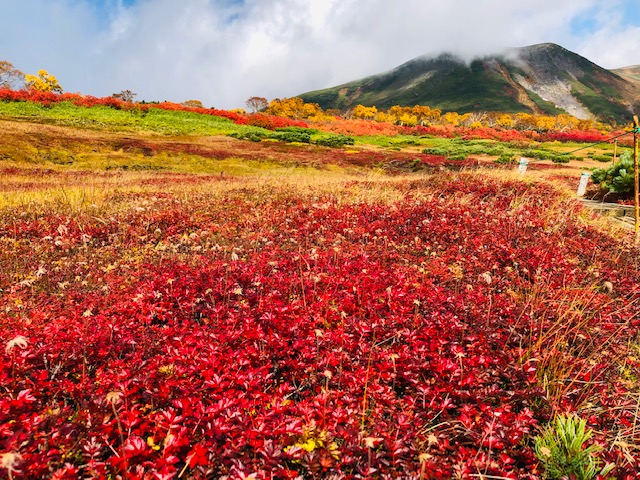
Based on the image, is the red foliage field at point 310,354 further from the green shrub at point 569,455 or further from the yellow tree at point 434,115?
the yellow tree at point 434,115

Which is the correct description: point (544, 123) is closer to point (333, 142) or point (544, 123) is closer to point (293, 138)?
point (333, 142)

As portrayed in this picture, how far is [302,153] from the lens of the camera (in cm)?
3020

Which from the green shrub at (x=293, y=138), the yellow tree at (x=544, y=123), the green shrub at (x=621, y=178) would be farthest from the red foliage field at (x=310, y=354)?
the yellow tree at (x=544, y=123)

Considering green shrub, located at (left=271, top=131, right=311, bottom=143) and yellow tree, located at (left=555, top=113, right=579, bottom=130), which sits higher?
yellow tree, located at (left=555, top=113, right=579, bottom=130)

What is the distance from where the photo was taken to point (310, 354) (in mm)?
2807

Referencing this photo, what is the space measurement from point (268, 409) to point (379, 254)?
3363 millimetres

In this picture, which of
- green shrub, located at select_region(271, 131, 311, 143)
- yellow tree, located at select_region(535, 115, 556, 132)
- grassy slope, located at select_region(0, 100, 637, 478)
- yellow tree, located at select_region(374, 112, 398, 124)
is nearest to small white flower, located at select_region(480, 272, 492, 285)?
grassy slope, located at select_region(0, 100, 637, 478)

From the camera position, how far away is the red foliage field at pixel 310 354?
1901 millimetres

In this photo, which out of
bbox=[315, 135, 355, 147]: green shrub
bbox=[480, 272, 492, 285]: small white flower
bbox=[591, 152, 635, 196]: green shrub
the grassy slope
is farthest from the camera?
bbox=[315, 135, 355, 147]: green shrub

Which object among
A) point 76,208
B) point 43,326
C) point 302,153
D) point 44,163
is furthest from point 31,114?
point 43,326

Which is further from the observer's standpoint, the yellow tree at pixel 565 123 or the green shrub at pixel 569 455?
the yellow tree at pixel 565 123

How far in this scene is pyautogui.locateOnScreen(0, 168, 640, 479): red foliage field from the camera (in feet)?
6.24

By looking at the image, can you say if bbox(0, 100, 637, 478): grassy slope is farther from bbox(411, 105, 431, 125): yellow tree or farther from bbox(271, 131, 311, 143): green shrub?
bbox(411, 105, 431, 125): yellow tree

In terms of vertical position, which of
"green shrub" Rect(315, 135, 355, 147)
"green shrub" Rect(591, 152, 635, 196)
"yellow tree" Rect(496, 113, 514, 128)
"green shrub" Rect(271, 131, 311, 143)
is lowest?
"green shrub" Rect(591, 152, 635, 196)
